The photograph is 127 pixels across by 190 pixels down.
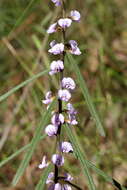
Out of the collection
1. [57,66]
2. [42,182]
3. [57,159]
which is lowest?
[42,182]

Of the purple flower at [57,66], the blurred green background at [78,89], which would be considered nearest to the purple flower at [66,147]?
the purple flower at [57,66]

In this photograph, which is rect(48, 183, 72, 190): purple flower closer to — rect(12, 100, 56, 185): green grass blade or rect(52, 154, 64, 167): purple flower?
rect(52, 154, 64, 167): purple flower

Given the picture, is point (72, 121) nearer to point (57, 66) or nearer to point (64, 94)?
point (64, 94)

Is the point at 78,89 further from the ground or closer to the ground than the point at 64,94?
further from the ground

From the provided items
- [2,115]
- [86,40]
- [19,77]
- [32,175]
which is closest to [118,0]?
[86,40]

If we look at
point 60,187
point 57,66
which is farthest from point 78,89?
point 57,66

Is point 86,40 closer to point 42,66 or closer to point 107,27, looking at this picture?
point 107,27

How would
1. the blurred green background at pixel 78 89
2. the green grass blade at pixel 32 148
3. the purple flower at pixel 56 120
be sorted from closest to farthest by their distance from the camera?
the green grass blade at pixel 32 148, the purple flower at pixel 56 120, the blurred green background at pixel 78 89

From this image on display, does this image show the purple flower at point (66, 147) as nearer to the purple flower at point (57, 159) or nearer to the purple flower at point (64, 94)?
the purple flower at point (57, 159)
